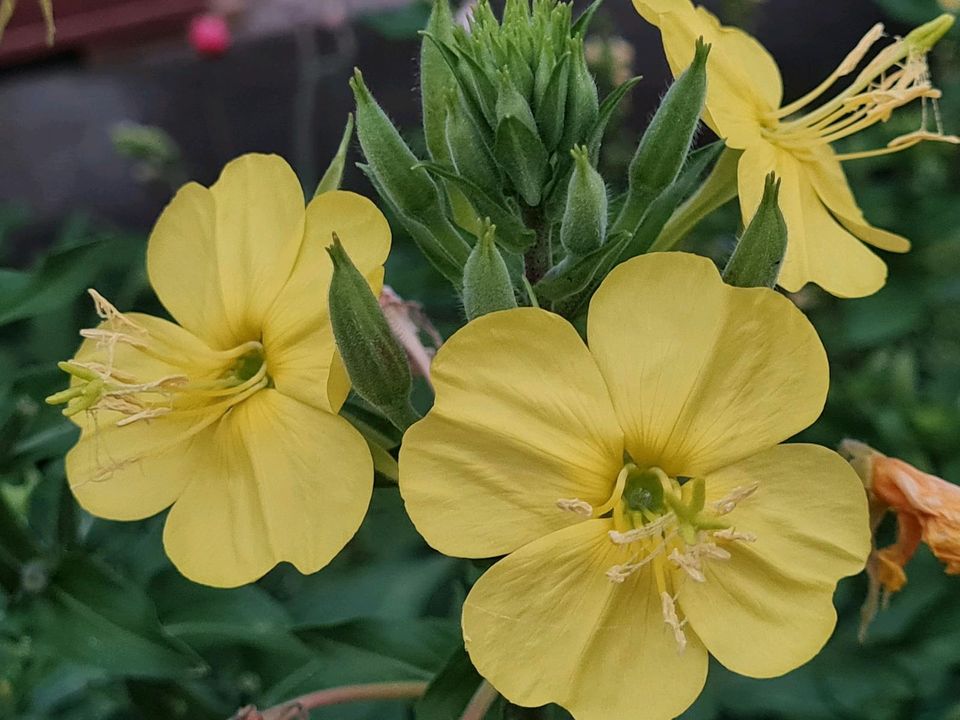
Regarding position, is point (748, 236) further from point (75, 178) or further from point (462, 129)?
point (75, 178)

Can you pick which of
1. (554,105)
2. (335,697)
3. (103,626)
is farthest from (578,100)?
(103,626)

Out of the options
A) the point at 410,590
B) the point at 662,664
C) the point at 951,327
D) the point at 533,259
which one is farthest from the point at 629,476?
the point at 951,327

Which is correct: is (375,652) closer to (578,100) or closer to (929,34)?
(578,100)

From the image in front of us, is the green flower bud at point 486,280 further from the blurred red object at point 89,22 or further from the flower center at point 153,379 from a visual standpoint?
the blurred red object at point 89,22

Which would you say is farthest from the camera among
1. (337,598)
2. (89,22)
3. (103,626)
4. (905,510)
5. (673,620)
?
(89,22)

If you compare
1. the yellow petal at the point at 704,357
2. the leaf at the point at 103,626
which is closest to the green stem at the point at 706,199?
the yellow petal at the point at 704,357

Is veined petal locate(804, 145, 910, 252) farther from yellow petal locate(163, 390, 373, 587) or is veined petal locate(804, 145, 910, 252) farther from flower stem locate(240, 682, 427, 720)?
flower stem locate(240, 682, 427, 720)
